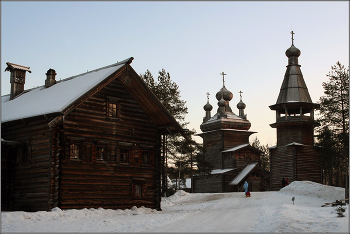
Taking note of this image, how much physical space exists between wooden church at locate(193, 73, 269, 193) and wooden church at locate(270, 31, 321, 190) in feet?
23.8

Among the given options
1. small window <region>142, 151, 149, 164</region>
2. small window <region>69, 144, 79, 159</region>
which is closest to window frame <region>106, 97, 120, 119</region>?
small window <region>69, 144, 79, 159</region>

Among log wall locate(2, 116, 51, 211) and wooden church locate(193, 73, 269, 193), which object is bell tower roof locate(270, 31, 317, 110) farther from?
log wall locate(2, 116, 51, 211)

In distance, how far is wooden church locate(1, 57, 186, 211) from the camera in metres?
25.2

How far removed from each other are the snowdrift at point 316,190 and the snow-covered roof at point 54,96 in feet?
68.5

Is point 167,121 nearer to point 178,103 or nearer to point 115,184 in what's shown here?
point 115,184

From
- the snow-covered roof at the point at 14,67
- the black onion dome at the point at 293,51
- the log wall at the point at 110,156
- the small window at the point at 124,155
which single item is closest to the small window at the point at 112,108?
the log wall at the point at 110,156

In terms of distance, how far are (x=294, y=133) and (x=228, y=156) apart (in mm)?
13534

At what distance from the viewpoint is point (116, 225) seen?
20000 mm

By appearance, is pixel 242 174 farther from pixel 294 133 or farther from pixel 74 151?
pixel 74 151

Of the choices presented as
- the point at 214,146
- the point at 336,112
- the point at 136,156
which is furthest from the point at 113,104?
the point at 214,146

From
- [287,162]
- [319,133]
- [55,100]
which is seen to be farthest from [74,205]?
[287,162]

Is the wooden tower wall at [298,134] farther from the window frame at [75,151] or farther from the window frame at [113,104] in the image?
the window frame at [75,151]

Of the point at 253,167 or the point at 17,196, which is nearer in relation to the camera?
the point at 17,196

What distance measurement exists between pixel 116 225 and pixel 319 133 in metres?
24.3
